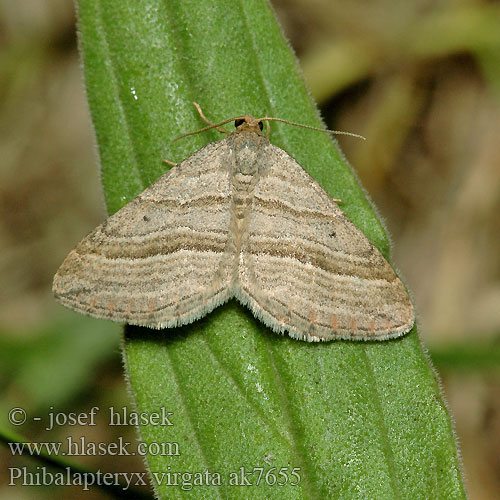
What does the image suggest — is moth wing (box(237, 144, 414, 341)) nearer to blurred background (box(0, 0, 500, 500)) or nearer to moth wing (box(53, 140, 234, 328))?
moth wing (box(53, 140, 234, 328))

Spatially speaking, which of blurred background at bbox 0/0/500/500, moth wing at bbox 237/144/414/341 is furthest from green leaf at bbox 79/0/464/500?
blurred background at bbox 0/0/500/500

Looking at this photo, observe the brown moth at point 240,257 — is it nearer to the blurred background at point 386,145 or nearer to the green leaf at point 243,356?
the green leaf at point 243,356

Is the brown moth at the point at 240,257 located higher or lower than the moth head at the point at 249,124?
lower

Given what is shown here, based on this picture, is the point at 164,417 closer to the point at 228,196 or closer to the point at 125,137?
the point at 228,196

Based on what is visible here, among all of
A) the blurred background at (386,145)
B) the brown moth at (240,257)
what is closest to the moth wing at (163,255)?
the brown moth at (240,257)

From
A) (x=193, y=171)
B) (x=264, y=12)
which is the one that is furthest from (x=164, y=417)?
(x=264, y=12)

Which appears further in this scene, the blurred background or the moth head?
the blurred background

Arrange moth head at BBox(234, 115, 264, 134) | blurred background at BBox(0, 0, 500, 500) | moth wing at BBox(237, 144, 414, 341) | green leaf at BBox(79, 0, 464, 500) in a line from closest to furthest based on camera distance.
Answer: green leaf at BBox(79, 0, 464, 500)
moth wing at BBox(237, 144, 414, 341)
moth head at BBox(234, 115, 264, 134)
blurred background at BBox(0, 0, 500, 500)
